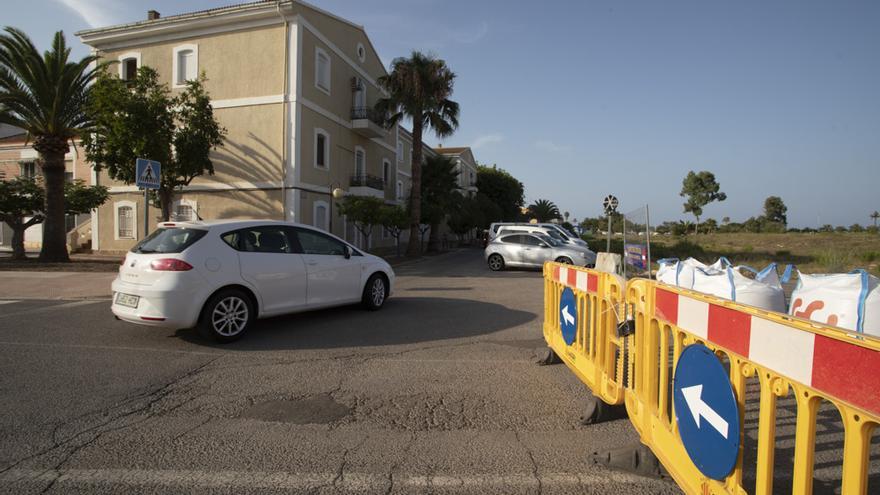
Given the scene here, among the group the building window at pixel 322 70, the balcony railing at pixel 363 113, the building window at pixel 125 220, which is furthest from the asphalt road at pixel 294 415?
the balcony railing at pixel 363 113

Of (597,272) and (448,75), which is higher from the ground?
(448,75)

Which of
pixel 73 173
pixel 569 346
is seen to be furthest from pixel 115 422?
pixel 73 173

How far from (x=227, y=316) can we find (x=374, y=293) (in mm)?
2747

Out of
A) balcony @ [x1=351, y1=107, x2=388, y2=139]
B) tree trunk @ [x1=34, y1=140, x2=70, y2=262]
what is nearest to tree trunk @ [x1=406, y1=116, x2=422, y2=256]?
balcony @ [x1=351, y1=107, x2=388, y2=139]

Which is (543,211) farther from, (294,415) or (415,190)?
(294,415)

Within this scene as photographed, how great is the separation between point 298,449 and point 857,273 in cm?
492

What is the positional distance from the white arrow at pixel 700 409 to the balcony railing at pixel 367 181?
2441 centimetres

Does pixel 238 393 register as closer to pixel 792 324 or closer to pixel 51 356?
pixel 51 356

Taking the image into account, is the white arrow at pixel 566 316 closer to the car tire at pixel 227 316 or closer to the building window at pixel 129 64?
the car tire at pixel 227 316

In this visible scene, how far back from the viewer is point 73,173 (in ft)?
88.3

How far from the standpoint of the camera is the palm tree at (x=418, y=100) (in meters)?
24.8

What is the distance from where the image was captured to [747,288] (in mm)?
5281

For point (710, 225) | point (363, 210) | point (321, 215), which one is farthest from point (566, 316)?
point (710, 225)

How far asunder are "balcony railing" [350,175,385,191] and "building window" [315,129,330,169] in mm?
2331
